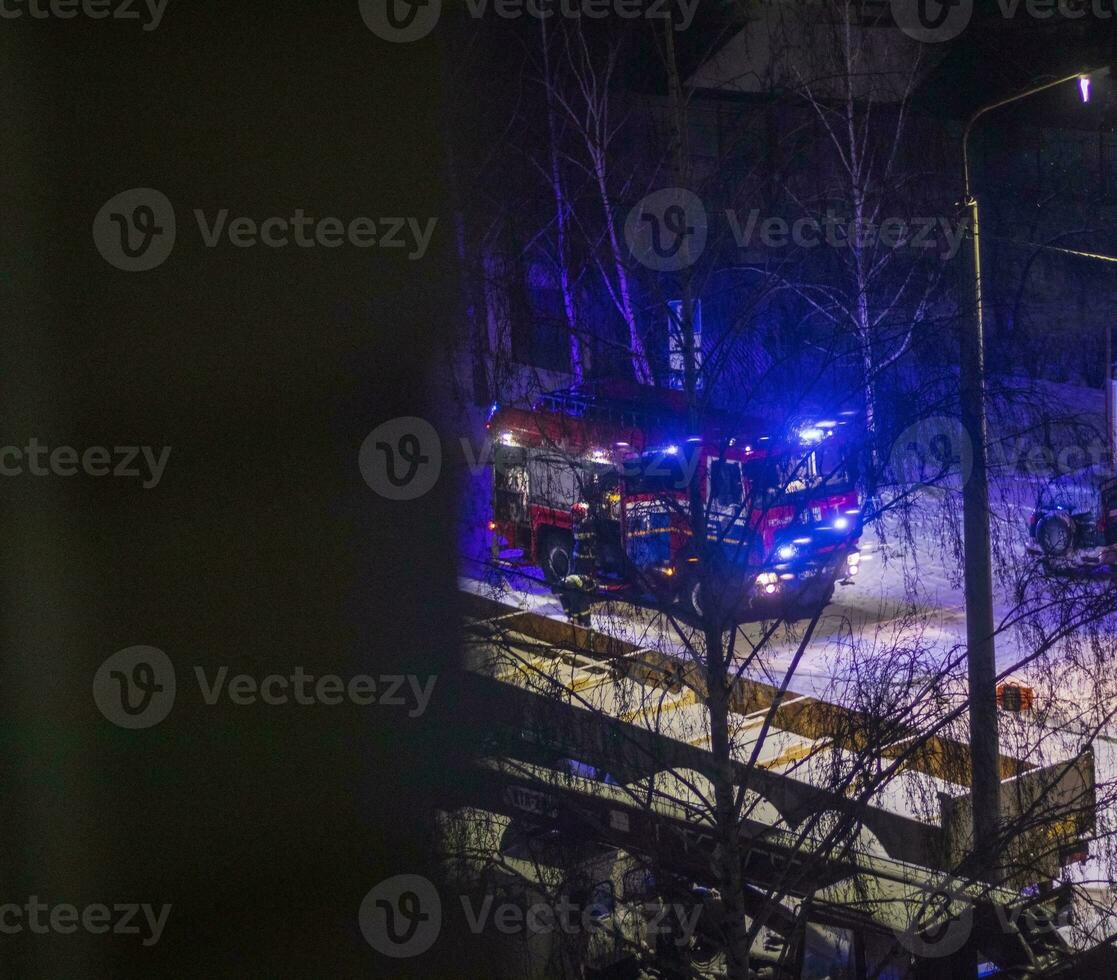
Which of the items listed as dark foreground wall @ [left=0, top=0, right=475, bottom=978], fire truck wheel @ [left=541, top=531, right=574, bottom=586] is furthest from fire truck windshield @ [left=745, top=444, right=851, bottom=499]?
dark foreground wall @ [left=0, top=0, right=475, bottom=978]

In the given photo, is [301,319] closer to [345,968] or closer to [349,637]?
[349,637]

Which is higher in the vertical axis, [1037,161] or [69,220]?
[1037,161]

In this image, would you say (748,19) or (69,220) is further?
(748,19)

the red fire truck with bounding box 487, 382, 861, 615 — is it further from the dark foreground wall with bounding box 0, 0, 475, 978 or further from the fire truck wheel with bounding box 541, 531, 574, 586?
the dark foreground wall with bounding box 0, 0, 475, 978

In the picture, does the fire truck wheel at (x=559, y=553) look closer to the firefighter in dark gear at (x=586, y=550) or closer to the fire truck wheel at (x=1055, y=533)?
the firefighter in dark gear at (x=586, y=550)

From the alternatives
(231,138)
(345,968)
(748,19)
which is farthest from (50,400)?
(748,19)

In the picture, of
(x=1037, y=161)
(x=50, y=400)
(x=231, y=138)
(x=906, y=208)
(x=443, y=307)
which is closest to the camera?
(x=50, y=400)

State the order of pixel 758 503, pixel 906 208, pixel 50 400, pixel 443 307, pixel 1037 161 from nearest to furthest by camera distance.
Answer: pixel 50 400 < pixel 443 307 < pixel 758 503 < pixel 906 208 < pixel 1037 161
